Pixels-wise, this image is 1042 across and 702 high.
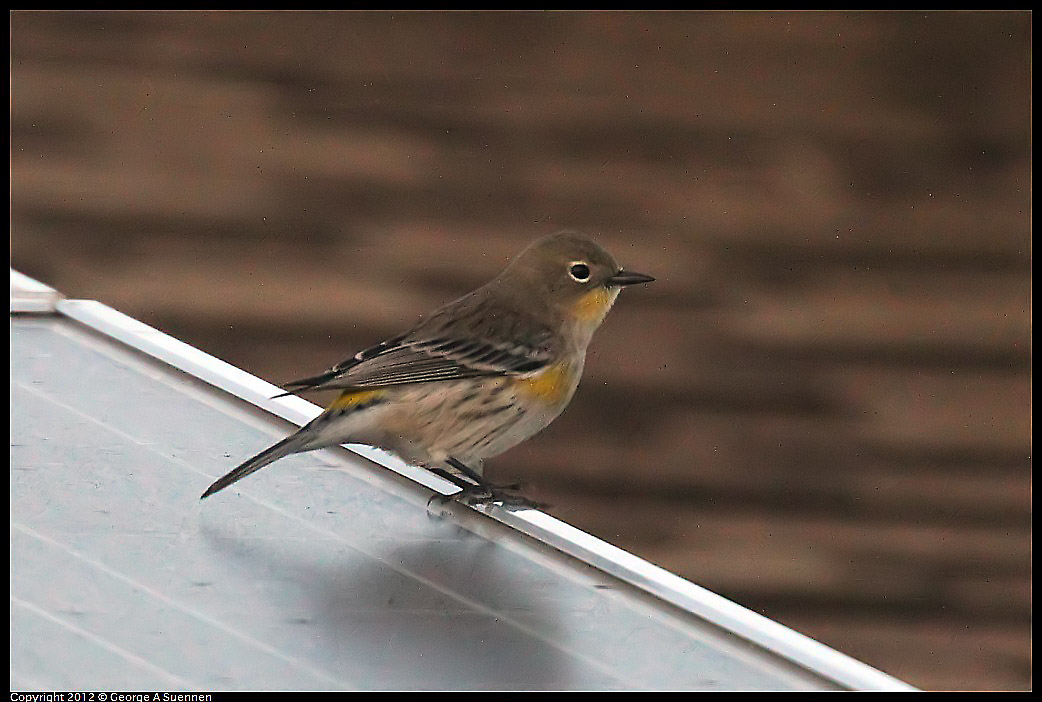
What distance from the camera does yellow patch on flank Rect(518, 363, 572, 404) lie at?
9.29 feet

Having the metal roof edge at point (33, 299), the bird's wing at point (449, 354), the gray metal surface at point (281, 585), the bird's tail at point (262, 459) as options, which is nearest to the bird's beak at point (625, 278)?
the bird's wing at point (449, 354)

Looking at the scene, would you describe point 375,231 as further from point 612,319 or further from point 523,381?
point 523,381

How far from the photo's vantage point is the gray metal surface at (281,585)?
4.99 feet

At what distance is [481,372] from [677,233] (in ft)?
5.91

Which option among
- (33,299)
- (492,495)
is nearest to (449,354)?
(492,495)

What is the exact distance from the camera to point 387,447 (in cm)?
266

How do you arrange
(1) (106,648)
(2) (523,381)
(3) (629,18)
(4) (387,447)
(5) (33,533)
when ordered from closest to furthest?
(1) (106,648) < (5) (33,533) < (4) (387,447) < (2) (523,381) < (3) (629,18)

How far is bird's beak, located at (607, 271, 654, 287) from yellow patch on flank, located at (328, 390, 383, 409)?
0.71 meters

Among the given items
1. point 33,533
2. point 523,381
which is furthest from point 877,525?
point 33,533

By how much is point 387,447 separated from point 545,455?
6.26ft

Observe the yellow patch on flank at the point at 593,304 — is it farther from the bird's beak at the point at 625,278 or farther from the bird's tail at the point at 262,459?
the bird's tail at the point at 262,459

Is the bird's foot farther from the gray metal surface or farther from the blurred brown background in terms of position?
the blurred brown background

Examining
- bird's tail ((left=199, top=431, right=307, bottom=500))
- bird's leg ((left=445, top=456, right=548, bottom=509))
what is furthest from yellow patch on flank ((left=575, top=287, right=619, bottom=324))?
bird's tail ((left=199, top=431, right=307, bottom=500))
